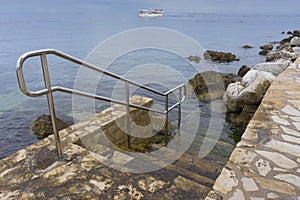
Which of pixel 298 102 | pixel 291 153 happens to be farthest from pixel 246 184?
pixel 298 102

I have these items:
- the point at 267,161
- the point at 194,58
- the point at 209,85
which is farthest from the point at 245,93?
the point at 194,58

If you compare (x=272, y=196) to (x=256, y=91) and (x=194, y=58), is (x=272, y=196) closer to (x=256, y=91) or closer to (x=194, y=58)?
(x=256, y=91)

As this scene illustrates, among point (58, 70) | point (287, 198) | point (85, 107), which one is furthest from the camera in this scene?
point (58, 70)

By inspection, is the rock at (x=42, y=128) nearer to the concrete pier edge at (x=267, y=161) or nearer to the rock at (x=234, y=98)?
the concrete pier edge at (x=267, y=161)

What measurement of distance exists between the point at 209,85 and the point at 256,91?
3507 mm

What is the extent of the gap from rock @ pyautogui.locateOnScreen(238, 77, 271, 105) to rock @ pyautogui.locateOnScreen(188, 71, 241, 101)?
205 centimetres

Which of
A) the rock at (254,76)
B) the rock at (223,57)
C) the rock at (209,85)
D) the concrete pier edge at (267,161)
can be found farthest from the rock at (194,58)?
the concrete pier edge at (267,161)

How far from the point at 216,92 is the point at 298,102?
4519 millimetres

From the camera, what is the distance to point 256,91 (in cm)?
559

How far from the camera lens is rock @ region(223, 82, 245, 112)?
621 cm

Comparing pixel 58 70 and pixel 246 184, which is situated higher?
pixel 246 184

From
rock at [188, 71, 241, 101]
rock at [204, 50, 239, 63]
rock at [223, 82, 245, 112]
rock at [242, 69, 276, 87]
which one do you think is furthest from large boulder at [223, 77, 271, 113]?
rock at [204, 50, 239, 63]

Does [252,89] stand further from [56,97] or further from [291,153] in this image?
[56,97]

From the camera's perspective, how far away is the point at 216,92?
26.9 ft
